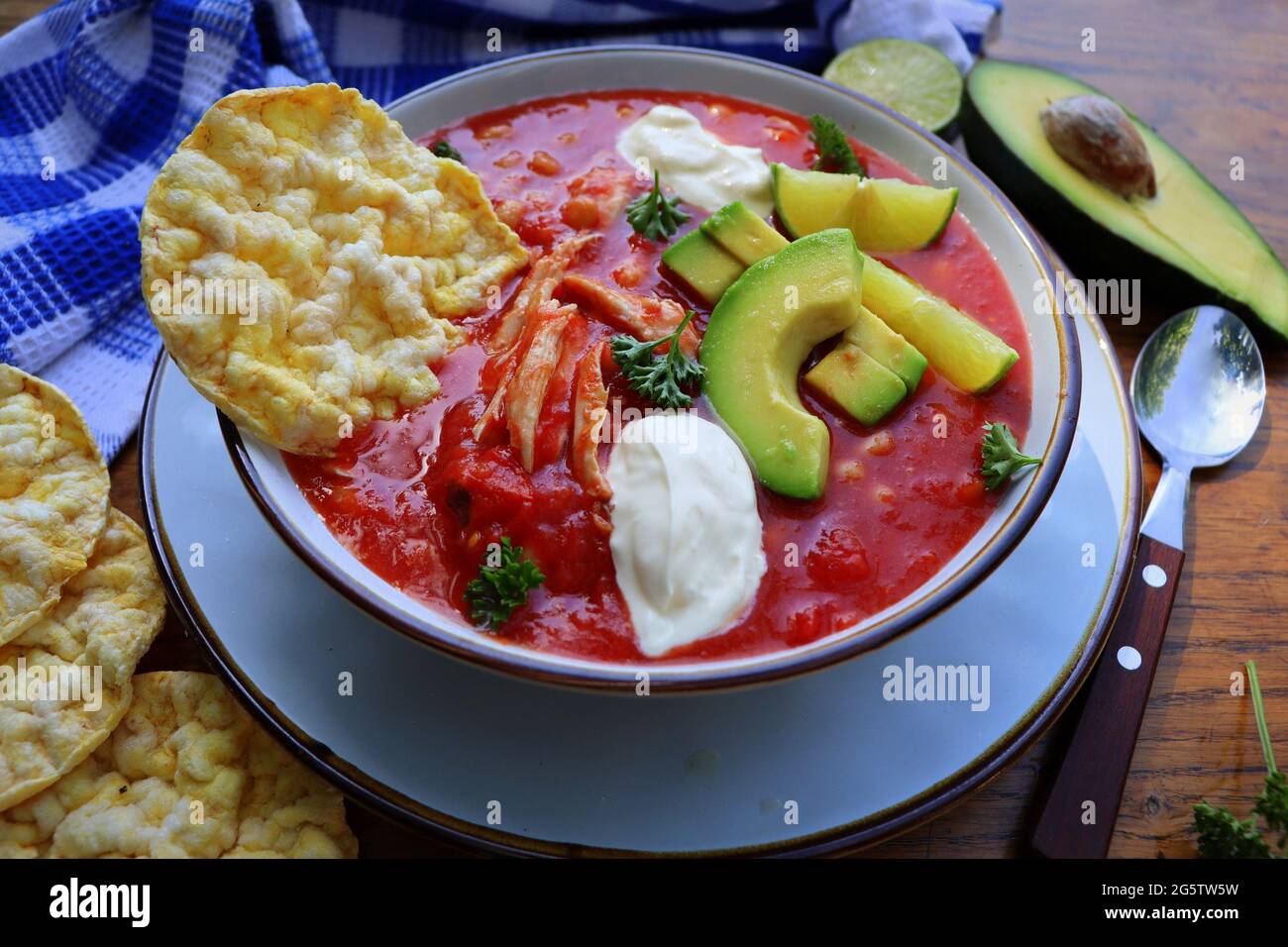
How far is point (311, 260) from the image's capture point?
2.82m

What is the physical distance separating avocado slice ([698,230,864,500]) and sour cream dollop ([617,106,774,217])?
517 mm

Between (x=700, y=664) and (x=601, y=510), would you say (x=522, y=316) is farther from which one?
(x=700, y=664)

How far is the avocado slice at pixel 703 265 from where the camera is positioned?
123 inches

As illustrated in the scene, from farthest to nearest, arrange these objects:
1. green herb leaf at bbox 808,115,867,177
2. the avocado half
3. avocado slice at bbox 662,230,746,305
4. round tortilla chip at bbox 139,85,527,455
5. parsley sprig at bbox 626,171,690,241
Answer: the avocado half → green herb leaf at bbox 808,115,867,177 → parsley sprig at bbox 626,171,690,241 → avocado slice at bbox 662,230,746,305 → round tortilla chip at bbox 139,85,527,455

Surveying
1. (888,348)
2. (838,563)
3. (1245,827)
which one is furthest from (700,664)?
(1245,827)

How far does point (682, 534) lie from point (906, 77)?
2.47 metres

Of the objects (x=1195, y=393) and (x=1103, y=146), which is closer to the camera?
(x=1195, y=393)

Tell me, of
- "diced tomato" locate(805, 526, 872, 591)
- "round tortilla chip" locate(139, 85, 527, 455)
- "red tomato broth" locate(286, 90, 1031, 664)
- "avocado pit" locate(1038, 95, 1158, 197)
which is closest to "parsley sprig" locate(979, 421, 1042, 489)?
"red tomato broth" locate(286, 90, 1031, 664)

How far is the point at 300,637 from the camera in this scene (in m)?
2.78

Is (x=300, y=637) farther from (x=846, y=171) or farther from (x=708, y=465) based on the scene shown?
(x=846, y=171)

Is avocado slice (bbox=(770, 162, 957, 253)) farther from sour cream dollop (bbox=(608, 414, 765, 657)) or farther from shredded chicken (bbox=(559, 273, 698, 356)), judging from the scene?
sour cream dollop (bbox=(608, 414, 765, 657))

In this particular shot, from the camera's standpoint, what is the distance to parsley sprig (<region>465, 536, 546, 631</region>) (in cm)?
249
